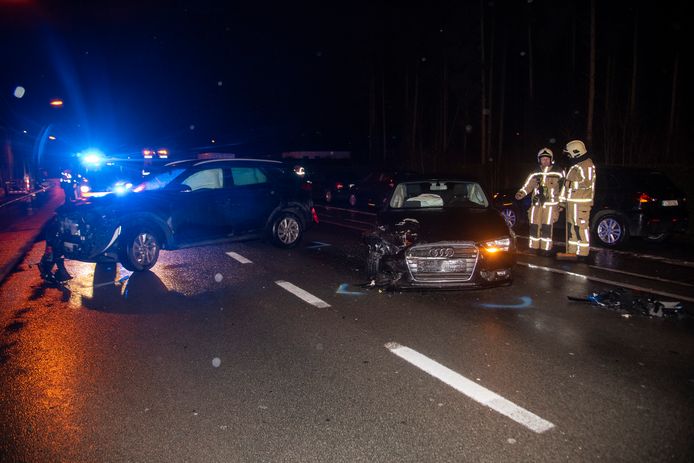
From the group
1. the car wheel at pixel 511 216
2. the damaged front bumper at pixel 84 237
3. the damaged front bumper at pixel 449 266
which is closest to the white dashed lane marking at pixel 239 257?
the damaged front bumper at pixel 84 237

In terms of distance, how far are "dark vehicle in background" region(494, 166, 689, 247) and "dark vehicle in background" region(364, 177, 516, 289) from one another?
501 centimetres

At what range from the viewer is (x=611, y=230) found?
1067cm

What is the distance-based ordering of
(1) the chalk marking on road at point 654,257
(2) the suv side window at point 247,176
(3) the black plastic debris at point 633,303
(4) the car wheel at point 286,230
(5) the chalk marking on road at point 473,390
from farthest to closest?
(4) the car wheel at point 286,230, (2) the suv side window at point 247,176, (1) the chalk marking on road at point 654,257, (3) the black plastic debris at point 633,303, (5) the chalk marking on road at point 473,390

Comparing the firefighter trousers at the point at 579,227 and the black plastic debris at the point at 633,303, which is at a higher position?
the firefighter trousers at the point at 579,227

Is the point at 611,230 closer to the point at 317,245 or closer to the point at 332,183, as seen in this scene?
the point at 317,245

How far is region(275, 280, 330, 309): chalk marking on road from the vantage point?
639cm

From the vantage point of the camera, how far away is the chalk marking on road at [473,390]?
11.1 ft

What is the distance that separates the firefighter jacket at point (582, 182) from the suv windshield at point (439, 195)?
2198 millimetres

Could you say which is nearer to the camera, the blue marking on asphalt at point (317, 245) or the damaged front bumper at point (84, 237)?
the damaged front bumper at point (84, 237)

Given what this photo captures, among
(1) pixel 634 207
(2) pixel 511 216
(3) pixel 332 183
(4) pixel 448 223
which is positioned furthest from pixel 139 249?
(3) pixel 332 183

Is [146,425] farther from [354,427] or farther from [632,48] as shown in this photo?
[632,48]

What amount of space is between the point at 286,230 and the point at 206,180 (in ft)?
6.88

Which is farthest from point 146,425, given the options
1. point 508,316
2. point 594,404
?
point 508,316

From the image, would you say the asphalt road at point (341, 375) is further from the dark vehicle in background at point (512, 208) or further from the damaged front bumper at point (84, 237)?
the dark vehicle in background at point (512, 208)
